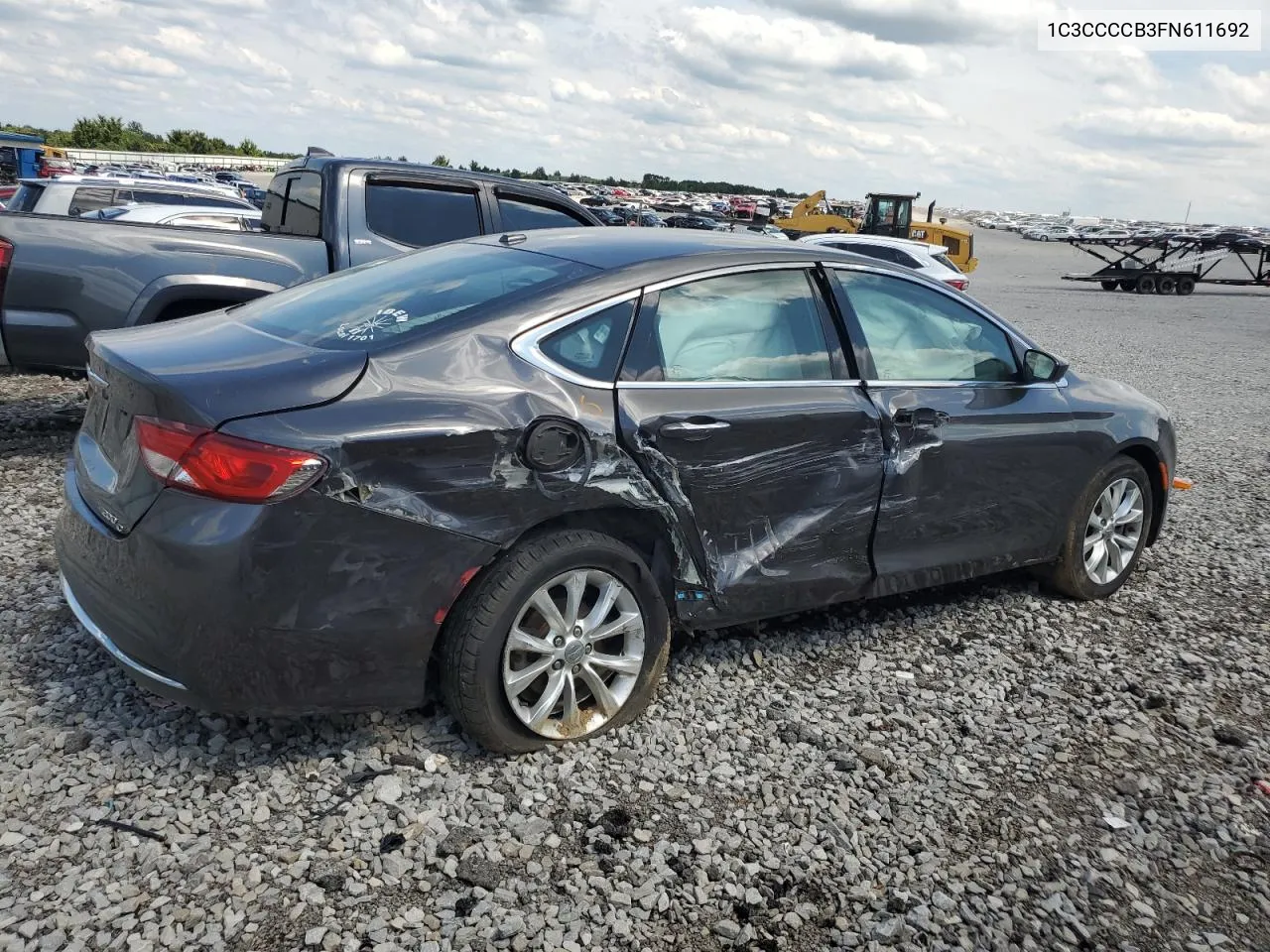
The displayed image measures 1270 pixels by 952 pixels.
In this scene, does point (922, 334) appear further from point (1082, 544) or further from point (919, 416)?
point (1082, 544)

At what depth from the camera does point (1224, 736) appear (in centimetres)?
373

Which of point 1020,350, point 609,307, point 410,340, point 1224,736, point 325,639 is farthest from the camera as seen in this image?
point 1020,350

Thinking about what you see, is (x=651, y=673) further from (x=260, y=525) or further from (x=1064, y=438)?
(x=1064, y=438)

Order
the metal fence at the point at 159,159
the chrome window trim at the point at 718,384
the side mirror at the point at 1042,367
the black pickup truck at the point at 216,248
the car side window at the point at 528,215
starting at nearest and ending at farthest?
the chrome window trim at the point at 718,384
the side mirror at the point at 1042,367
the black pickup truck at the point at 216,248
the car side window at the point at 528,215
the metal fence at the point at 159,159

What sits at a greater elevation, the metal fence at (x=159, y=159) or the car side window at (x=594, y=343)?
the metal fence at (x=159, y=159)

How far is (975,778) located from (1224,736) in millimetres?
1106

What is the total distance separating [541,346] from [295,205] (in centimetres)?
476

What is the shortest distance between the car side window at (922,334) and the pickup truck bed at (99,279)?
3.74m

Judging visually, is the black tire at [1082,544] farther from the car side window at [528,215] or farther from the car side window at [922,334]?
the car side window at [528,215]

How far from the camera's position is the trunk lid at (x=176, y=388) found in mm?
2723

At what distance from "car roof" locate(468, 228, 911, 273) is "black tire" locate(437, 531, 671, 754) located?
963mm

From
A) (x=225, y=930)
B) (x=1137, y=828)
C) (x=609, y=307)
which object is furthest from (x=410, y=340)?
(x=1137, y=828)

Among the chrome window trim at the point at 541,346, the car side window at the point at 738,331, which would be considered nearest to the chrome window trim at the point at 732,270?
the car side window at the point at 738,331

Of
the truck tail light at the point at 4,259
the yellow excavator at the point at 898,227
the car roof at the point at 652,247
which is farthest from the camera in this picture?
the yellow excavator at the point at 898,227
